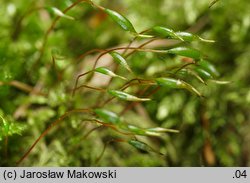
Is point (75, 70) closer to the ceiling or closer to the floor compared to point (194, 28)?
closer to the floor

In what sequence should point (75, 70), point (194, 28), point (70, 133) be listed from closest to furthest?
1. point (70, 133)
2. point (75, 70)
3. point (194, 28)

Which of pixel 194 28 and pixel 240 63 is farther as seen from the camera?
pixel 194 28

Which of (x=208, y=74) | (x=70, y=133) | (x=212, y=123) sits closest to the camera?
(x=208, y=74)
